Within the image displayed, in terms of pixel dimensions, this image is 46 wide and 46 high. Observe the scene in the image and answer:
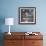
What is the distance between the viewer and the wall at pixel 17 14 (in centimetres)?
464

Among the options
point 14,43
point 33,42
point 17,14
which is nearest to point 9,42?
point 14,43

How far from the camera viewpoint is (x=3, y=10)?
4.64 meters

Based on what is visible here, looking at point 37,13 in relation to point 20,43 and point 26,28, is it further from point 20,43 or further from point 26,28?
point 20,43

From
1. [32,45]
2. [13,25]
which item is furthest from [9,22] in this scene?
[32,45]

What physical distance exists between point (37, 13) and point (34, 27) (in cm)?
49

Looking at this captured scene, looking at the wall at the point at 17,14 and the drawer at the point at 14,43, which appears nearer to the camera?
the drawer at the point at 14,43

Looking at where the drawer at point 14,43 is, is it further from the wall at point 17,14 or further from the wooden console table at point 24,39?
the wall at point 17,14

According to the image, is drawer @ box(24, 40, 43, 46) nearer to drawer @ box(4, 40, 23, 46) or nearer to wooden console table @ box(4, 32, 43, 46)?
wooden console table @ box(4, 32, 43, 46)

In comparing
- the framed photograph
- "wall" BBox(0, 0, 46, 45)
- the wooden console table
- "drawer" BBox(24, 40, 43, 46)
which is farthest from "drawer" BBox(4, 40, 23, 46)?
the framed photograph

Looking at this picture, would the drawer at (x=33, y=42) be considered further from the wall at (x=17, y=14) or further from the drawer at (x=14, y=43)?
the wall at (x=17, y=14)

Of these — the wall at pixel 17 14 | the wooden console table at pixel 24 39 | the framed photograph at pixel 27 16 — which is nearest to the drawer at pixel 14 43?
the wooden console table at pixel 24 39

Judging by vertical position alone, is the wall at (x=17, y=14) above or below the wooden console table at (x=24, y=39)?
above

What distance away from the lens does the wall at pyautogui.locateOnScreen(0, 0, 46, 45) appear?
4637 millimetres

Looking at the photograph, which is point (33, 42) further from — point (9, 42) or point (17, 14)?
point (17, 14)
